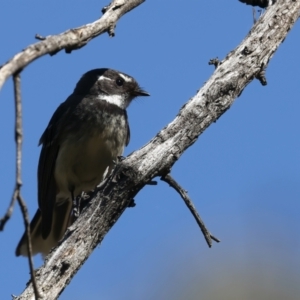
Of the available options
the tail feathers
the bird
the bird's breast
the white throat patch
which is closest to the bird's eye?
the white throat patch

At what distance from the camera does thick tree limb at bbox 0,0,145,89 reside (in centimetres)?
306

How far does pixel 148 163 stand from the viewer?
4.18m

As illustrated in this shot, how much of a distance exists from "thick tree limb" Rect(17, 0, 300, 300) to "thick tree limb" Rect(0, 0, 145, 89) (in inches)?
27.3

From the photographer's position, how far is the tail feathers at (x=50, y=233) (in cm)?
693

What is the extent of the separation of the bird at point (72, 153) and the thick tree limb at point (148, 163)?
2753mm

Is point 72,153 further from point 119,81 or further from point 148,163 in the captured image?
point 148,163

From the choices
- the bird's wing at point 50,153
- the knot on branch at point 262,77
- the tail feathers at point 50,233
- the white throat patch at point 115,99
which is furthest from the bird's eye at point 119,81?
the knot on branch at point 262,77

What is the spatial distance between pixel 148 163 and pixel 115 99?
3802mm

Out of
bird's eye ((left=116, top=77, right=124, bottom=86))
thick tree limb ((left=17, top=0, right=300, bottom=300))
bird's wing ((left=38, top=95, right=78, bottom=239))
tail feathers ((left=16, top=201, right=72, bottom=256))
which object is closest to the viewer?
thick tree limb ((left=17, top=0, right=300, bottom=300))

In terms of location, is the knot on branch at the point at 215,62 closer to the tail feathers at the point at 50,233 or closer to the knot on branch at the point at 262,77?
the knot on branch at the point at 262,77

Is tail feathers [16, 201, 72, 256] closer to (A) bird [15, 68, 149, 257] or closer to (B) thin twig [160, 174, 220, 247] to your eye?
(A) bird [15, 68, 149, 257]

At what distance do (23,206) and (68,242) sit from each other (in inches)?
49.1

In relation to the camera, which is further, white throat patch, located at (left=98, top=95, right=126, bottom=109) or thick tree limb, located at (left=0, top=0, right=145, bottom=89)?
white throat patch, located at (left=98, top=95, right=126, bottom=109)

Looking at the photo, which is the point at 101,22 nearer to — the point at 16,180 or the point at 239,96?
the point at 239,96
